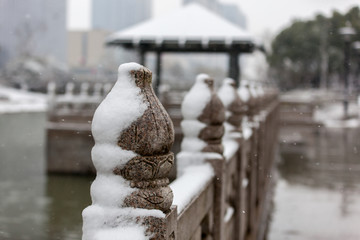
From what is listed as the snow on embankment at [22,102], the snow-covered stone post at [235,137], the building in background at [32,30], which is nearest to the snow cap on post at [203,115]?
the snow-covered stone post at [235,137]

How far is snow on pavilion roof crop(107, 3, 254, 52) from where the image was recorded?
1850cm

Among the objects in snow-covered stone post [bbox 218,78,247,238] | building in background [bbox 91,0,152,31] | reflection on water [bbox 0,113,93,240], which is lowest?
reflection on water [bbox 0,113,93,240]

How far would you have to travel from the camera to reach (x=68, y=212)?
13031 mm

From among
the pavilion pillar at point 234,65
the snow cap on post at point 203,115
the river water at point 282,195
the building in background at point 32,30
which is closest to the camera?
the snow cap on post at point 203,115

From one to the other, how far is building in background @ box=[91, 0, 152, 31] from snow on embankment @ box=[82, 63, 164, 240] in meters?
96.6

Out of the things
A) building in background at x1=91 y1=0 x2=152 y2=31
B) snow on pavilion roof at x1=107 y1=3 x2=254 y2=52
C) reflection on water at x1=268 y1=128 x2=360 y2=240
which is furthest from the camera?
building in background at x1=91 y1=0 x2=152 y2=31

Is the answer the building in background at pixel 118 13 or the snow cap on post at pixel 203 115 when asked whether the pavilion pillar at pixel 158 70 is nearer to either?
the snow cap on post at pixel 203 115

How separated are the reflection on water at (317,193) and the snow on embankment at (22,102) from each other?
35034 mm

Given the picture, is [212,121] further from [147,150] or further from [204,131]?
[147,150]

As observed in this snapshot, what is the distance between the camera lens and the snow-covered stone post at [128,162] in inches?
83.8

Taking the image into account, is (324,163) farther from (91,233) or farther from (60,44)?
(60,44)

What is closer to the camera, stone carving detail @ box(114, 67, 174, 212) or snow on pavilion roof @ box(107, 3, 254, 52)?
stone carving detail @ box(114, 67, 174, 212)

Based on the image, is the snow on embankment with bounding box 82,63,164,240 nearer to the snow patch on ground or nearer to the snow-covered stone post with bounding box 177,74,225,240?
the snow-covered stone post with bounding box 177,74,225,240

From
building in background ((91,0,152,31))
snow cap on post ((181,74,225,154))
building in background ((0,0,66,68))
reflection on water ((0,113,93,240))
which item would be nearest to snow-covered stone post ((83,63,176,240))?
snow cap on post ((181,74,225,154))
